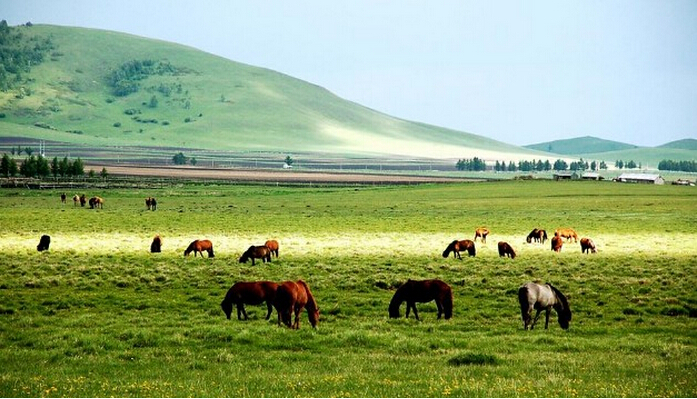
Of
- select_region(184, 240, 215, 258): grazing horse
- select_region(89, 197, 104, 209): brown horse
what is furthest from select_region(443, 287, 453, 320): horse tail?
select_region(89, 197, 104, 209): brown horse

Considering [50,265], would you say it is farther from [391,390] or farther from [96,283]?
[391,390]

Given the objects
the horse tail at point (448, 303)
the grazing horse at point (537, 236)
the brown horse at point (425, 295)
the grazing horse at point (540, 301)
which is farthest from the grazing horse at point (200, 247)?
the grazing horse at point (540, 301)

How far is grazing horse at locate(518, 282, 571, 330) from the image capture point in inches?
832

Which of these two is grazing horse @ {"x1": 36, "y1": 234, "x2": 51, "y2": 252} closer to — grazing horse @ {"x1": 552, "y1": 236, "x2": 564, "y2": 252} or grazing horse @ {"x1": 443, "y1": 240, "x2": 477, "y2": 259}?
grazing horse @ {"x1": 443, "y1": 240, "x2": 477, "y2": 259}

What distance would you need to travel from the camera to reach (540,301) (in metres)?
21.5

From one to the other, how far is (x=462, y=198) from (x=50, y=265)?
88264 mm

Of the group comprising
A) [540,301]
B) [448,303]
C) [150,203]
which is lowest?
[150,203]

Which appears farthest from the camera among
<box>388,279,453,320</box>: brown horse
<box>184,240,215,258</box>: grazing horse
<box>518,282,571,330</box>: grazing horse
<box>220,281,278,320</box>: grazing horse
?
<box>184,240,215,258</box>: grazing horse

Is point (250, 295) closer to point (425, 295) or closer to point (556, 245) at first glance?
point (425, 295)

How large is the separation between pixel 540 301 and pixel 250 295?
7588mm

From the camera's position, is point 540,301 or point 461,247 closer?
point 540,301

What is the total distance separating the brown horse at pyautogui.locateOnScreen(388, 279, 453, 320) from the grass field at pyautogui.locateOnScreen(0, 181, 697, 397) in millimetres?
449

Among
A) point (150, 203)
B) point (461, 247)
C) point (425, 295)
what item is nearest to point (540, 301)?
point (425, 295)

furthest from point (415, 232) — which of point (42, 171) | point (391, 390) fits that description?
point (42, 171)
